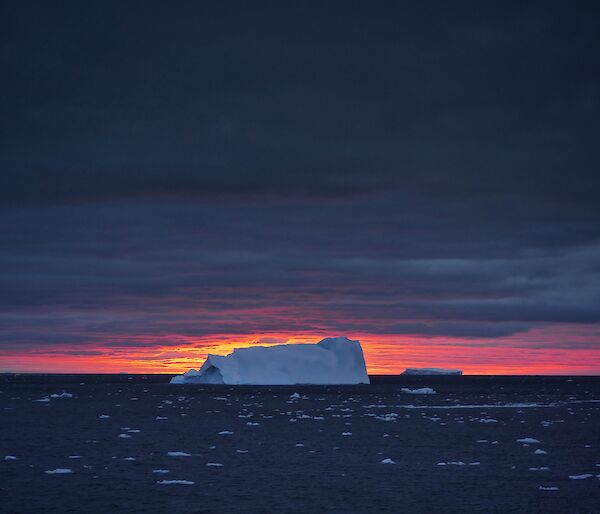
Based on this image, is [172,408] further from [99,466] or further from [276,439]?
[99,466]

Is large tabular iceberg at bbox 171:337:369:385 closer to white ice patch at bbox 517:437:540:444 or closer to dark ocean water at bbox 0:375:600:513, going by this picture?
dark ocean water at bbox 0:375:600:513

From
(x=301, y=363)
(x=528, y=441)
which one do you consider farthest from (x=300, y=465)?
(x=301, y=363)

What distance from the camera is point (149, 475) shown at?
26906 mm

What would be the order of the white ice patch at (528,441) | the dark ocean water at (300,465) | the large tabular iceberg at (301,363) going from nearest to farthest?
the dark ocean water at (300,465)
the white ice patch at (528,441)
the large tabular iceberg at (301,363)

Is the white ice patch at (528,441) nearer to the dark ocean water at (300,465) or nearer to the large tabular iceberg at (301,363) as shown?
the dark ocean water at (300,465)

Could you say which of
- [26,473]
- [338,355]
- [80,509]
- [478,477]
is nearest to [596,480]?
[478,477]

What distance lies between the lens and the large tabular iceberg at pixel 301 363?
107875 millimetres

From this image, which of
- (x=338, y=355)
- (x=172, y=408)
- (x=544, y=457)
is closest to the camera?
(x=544, y=457)

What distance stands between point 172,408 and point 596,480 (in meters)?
46.3

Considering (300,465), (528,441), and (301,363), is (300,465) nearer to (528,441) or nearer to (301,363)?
(528,441)

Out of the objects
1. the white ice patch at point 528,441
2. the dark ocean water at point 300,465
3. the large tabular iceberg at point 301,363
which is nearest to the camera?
the dark ocean water at point 300,465

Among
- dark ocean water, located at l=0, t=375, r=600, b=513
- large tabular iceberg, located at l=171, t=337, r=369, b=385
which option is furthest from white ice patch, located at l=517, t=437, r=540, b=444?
large tabular iceberg, located at l=171, t=337, r=369, b=385

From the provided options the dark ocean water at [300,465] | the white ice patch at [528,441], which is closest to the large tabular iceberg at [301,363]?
the dark ocean water at [300,465]

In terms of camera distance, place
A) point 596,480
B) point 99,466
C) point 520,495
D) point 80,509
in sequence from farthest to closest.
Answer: point 99,466
point 596,480
point 520,495
point 80,509
